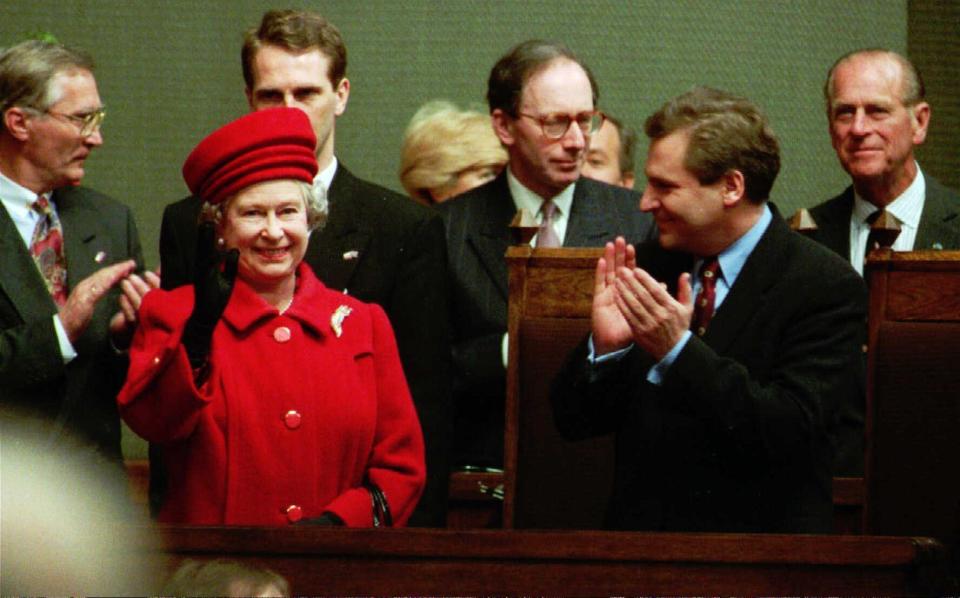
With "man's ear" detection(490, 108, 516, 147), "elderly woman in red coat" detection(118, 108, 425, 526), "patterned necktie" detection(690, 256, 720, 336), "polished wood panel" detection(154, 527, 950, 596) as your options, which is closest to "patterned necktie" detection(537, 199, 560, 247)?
"man's ear" detection(490, 108, 516, 147)

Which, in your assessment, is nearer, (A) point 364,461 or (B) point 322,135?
(A) point 364,461

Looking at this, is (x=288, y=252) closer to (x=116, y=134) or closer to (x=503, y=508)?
(x=503, y=508)

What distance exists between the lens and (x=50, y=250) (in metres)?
3.79

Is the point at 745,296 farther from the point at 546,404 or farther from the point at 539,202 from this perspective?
the point at 539,202

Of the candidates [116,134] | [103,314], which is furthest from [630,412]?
[116,134]

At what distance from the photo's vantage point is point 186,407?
9.18 ft

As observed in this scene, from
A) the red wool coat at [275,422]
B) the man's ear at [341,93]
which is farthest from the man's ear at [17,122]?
the red wool coat at [275,422]

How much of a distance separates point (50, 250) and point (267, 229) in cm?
107

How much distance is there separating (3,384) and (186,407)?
90cm

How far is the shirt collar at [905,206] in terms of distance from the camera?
4113 millimetres

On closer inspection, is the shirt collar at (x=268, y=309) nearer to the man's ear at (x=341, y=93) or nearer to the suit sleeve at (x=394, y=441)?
the suit sleeve at (x=394, y=441)

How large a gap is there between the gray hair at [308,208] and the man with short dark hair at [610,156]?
180cm

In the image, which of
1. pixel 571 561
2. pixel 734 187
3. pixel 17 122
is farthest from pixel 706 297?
pixel 17 122

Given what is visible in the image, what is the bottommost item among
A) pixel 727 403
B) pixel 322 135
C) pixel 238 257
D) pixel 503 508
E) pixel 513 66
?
pixel 503 508
